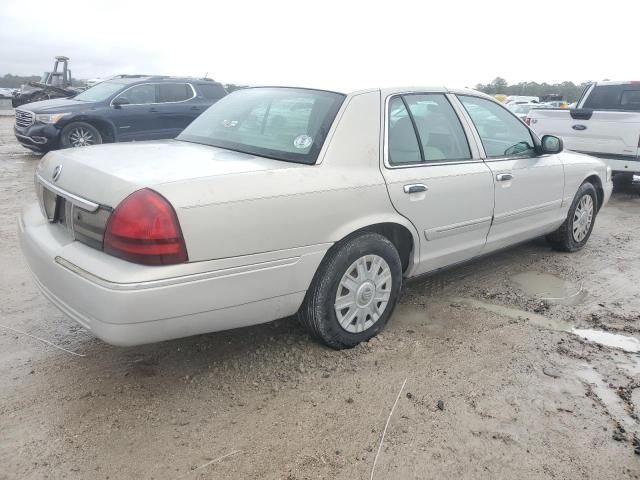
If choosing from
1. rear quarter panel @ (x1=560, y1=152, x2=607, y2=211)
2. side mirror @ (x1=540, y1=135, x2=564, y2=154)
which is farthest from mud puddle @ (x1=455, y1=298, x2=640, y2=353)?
rear quarter panel @ (x1=560, y1=152, x2=607, y2=211)

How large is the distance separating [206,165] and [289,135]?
61cm

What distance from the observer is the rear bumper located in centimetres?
243

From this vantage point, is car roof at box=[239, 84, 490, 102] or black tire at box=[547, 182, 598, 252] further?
black tire at box=[547, 182, 598, 252]

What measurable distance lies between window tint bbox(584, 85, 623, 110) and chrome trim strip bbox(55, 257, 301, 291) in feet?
27.8

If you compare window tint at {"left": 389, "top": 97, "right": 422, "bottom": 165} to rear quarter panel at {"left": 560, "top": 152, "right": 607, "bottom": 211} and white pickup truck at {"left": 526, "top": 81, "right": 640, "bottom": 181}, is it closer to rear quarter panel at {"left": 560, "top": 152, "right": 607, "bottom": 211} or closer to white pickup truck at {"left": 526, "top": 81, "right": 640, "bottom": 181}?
rear quarter panel at {"left": 560, "top": 152, "right": 607, "bottom": 211}

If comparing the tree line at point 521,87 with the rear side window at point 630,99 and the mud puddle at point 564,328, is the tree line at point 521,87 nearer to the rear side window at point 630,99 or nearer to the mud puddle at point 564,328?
the rear side window at point 630,99

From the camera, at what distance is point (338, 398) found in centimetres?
285

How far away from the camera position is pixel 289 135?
3.24 meters

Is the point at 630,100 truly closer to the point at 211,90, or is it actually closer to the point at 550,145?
the point at 550,145

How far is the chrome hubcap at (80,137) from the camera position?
10531 millimetres

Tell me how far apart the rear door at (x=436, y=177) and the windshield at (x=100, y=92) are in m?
8.86

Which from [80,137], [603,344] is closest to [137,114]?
[80,137]

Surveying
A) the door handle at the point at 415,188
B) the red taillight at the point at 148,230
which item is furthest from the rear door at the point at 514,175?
the red taillight at the point at 148,230

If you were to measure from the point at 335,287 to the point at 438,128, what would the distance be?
143 cm
